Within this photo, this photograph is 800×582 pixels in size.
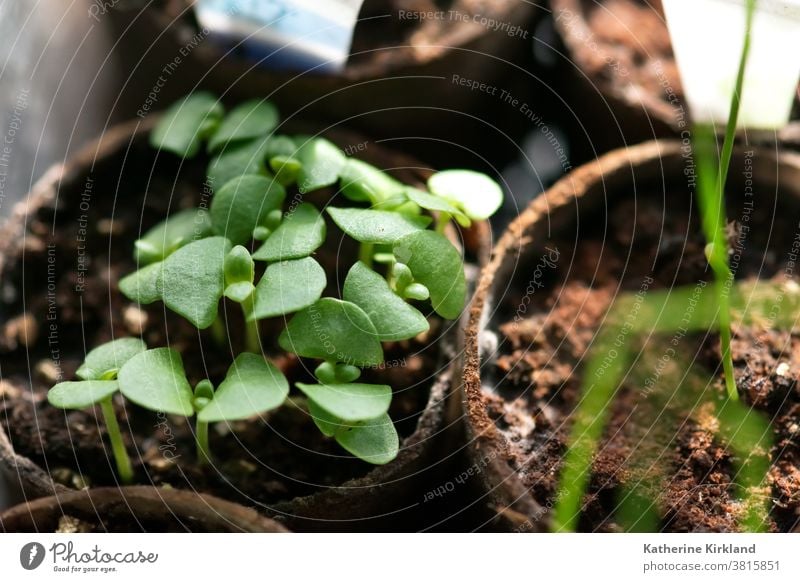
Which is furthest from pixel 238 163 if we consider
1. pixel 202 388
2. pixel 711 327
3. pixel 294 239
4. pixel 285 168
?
pixel 711 327

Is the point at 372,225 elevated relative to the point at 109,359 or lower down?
elevated

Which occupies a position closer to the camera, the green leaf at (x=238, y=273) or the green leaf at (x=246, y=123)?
the green leaf at (x=238, y=273)

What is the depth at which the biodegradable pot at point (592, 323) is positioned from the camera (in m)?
0.70

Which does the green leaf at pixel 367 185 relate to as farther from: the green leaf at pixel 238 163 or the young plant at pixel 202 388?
the young plant at pixel 202 388

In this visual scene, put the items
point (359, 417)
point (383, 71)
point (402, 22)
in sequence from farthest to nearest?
point (402, 22)
point (383, 71)
point (359, 417)

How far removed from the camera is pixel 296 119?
0.92 meters

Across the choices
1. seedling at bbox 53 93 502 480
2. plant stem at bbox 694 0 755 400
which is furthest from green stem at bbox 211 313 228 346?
plant stem at bbox 694 0 755 400

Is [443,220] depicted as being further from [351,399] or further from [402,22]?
[402,22]

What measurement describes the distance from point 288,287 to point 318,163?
0.20m

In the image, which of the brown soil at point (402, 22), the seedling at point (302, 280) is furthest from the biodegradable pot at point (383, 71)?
the seedling at point (302, 280)

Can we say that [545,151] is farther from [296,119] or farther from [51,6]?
[51,6]

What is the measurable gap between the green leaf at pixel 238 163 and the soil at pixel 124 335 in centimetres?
9

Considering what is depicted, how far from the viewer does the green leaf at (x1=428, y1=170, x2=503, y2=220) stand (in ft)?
2.39

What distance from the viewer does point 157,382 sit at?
0.61m
